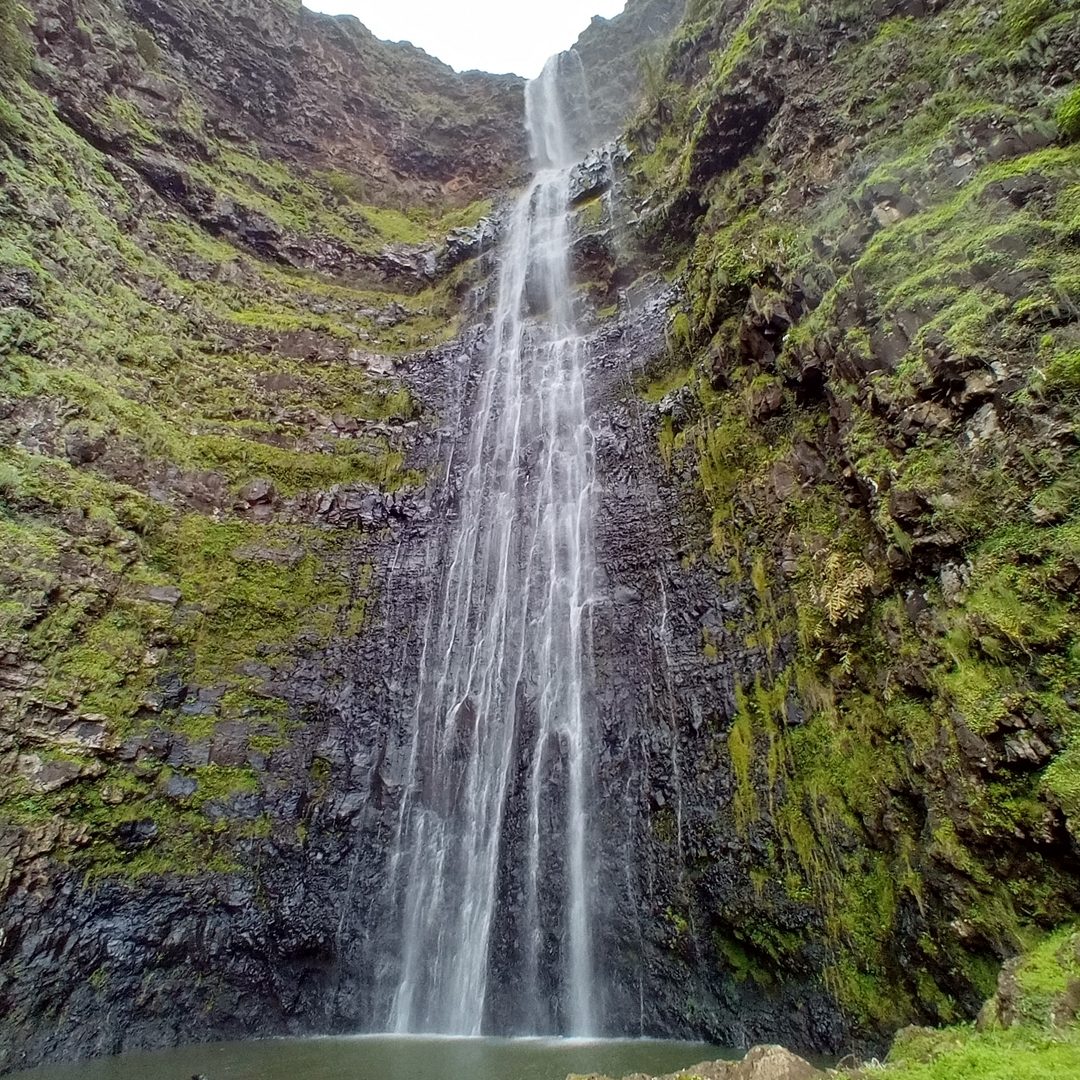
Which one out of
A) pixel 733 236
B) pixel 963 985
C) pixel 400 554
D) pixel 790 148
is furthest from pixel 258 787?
pixel 790 148

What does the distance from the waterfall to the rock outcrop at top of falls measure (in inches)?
7.8

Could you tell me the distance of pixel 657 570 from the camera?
11.6 meters

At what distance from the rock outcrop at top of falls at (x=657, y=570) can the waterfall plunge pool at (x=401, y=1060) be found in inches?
20.6

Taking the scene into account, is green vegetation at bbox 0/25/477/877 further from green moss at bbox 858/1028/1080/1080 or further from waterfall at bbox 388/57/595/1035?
green moss at bbox 858/1028/1080/1080

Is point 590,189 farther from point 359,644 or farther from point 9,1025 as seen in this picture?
point 9,1025

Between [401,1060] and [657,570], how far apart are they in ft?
25.1

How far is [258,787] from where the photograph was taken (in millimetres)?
10516

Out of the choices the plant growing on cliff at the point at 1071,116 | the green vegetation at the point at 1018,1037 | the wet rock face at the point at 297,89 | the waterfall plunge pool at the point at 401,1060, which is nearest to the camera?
the green vegetation at the point at 1018,1037

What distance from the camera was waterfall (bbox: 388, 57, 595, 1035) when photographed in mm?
9430

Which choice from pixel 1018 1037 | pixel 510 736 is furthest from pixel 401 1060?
pixel 1018 1037

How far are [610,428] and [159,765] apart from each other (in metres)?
10.2

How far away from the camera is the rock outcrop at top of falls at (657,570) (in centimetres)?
645

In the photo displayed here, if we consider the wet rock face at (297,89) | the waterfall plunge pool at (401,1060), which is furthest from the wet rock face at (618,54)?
the waterfall plunge pool at (401,1060)

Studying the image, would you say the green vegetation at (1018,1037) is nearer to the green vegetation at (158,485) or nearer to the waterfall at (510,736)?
the waterfall at (510,736)
